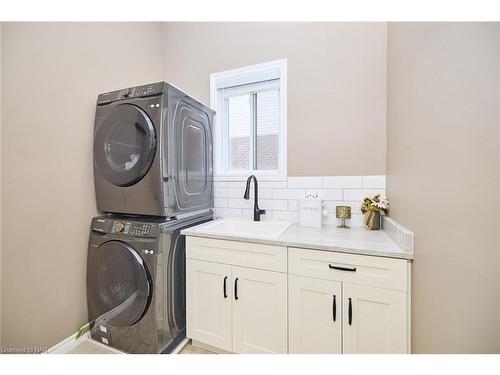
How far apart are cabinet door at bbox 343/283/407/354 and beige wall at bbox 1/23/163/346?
1881mm

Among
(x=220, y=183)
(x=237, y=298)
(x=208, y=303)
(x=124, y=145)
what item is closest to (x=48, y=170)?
(x=124, y=145)

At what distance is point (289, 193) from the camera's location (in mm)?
1832

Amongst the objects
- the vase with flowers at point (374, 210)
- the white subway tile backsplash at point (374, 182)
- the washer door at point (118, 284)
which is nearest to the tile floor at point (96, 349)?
the washer door at point (118, 284)

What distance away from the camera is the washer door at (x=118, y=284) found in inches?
53.0

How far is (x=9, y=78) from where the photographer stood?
1.21 m

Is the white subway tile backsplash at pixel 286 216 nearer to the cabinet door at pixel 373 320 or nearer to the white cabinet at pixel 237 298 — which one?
the white cabinet at pixel 237 298

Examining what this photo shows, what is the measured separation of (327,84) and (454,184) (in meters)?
1.29

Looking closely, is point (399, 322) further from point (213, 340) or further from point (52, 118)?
point (52, 118)

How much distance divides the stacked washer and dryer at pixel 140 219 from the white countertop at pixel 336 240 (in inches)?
10.5

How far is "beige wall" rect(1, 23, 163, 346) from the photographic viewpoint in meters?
1.22

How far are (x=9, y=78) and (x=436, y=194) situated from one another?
235cm

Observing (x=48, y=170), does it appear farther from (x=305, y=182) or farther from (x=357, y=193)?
(x=357, y=193)

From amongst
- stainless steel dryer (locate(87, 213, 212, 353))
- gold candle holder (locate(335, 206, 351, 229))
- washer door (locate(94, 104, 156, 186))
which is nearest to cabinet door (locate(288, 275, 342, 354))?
gold candle holder (locate(335, 206, 351, 229))

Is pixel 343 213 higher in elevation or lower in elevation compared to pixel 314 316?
higher
